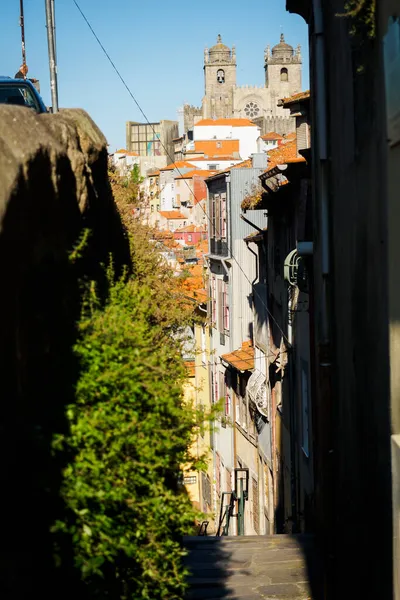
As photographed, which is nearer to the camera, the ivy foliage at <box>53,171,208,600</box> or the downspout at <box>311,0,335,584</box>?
the ivy foliage at <box>53,171,208,600</box>

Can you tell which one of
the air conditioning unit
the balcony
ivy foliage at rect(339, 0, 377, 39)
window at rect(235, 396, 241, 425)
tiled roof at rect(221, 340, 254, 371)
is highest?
the balcony

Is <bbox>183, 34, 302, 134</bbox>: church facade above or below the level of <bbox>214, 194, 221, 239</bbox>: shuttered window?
above

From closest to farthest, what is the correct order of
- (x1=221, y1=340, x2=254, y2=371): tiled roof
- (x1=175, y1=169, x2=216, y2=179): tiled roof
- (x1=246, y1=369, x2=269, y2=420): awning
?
(x1=246, y1=369, x2=269, y2=420): awning → (x1=221, y1=340, x2=254, y2=371): tiled roof → (x1=175, y1=169, x2=216, y2=179): tiled roof

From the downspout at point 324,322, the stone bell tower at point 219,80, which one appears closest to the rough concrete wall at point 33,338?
the downspout at point 324,322

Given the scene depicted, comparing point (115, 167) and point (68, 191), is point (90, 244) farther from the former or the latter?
point (115, 167)

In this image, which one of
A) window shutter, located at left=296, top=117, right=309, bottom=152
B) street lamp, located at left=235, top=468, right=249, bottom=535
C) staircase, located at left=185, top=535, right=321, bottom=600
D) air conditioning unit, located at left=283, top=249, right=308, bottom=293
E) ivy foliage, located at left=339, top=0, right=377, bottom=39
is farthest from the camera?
street lamp, located at left=235, top=468, right=249, bottom=535

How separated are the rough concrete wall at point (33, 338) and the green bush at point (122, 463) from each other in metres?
0.13

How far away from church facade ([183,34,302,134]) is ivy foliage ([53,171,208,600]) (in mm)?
153476

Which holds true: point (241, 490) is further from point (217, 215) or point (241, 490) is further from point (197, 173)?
point (197, 173)

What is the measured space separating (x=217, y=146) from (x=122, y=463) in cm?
11428

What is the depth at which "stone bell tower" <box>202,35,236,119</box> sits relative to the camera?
164 m

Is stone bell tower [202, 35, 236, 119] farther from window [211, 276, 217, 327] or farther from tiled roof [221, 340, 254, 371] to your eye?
tiled roof [221, 340, 254, 371]

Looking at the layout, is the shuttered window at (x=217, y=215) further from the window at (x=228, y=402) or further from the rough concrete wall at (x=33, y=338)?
the rough concrete wall at (x=33, y=338)

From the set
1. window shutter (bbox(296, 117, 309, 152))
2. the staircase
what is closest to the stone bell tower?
window shutter (bbox(296, 117, 309, 152))
